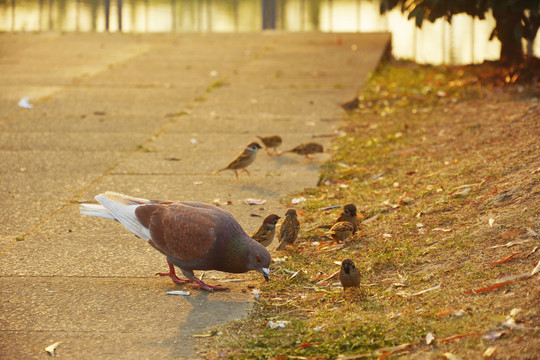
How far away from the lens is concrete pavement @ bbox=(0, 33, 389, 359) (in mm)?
5613

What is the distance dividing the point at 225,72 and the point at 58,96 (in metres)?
3.69

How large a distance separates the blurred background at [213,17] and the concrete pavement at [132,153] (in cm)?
118

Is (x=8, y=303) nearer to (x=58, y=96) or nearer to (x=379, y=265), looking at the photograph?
(x=379, y=265)

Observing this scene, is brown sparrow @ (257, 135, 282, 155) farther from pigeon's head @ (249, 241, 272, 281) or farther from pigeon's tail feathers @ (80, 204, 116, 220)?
pigeon's head @ (249, 241, 272, 281)

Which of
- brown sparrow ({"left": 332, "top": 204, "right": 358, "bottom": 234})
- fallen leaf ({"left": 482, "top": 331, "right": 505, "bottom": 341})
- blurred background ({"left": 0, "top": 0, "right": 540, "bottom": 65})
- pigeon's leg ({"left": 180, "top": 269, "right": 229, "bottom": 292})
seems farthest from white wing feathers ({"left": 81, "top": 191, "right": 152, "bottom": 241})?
blurred background ({"left": 0, "top": 0, "right": 540, "bottom": 65})

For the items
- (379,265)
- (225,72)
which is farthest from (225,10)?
(379,265)

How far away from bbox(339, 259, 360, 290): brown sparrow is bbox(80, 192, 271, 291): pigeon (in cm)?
59

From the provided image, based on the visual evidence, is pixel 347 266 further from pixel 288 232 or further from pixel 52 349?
pixel 52 349

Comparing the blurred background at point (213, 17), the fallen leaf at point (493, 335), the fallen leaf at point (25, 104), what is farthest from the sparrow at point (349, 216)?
the blurred background at point (213, 17)

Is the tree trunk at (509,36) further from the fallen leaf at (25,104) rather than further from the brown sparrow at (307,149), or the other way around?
the fallen leaf at (25,104)

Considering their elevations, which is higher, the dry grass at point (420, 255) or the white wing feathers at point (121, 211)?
the white wing feathers at point (121, 211)

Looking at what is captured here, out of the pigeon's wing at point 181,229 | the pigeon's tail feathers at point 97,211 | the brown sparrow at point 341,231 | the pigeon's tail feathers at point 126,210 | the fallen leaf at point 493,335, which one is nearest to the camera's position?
the fallen leaf at point 493,335

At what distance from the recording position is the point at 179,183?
909 centimetres

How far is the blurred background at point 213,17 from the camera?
2041 centimetres
